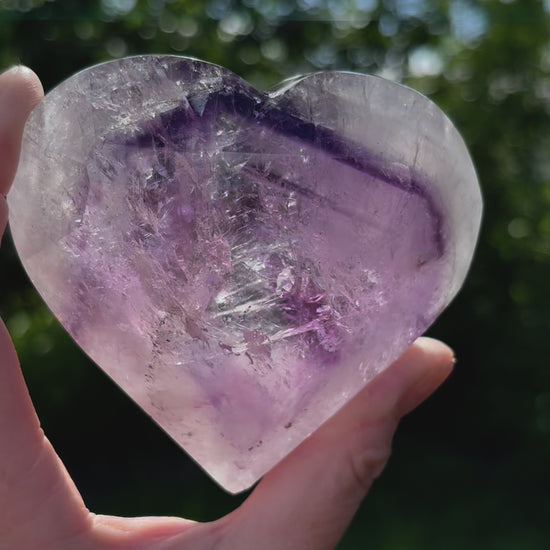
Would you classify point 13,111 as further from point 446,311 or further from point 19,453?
point 446,311

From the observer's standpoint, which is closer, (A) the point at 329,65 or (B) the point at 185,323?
(B) the point at 185,323

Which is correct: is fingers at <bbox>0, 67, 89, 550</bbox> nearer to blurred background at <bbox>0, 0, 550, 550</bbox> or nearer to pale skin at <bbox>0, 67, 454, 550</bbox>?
pale skin at <bbox>0, 67, 454, 550</bbox>

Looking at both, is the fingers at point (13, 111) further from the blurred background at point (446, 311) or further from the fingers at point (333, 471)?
the blurred background at point (446, 311)

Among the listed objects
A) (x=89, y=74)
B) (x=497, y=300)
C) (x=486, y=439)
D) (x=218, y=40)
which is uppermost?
(x=89, y=74)

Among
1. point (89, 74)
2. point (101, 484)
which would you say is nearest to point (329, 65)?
point (101, 484)

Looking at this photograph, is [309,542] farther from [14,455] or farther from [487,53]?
[487,53]

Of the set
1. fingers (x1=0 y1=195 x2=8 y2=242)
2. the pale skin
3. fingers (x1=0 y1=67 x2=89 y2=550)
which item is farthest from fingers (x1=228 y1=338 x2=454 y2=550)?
fingers (x1=0 y1=195 x2=8 y2=242)

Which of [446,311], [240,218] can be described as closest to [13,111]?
→ [240,218]
